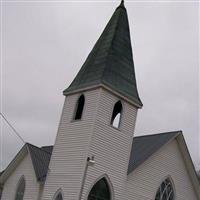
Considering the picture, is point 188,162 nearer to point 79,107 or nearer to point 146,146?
point 146,146

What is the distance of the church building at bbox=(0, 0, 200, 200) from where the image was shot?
24781 mm

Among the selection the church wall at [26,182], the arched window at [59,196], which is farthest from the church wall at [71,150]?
the church wall at [26,182]

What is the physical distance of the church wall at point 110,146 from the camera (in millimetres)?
24625

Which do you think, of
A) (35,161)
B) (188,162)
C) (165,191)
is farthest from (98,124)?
(188,162)

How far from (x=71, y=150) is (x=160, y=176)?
603 cm

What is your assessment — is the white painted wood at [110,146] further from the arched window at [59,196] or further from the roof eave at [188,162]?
the roof eave at [188,162]

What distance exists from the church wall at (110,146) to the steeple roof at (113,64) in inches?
30.1

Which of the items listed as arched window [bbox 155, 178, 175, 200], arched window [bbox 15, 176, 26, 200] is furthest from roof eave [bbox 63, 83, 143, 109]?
arched window [bbox 15, 176, 26, 200]

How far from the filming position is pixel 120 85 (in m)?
26.6

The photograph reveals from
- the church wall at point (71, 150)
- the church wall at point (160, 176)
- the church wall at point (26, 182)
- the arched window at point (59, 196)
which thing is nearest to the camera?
the church wall at point (71, 150)

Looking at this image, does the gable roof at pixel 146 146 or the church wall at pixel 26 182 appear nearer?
the gable roof at pixel 146 146

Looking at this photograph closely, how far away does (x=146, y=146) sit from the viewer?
29688mm

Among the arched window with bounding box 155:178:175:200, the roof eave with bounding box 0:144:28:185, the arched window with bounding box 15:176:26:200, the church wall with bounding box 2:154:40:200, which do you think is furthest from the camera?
the roof eave with bounding box 0:144:28:185

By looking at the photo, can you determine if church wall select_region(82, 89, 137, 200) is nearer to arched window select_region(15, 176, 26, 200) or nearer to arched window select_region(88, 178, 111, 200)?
arched window select_region(88, 178, 111, 200)
